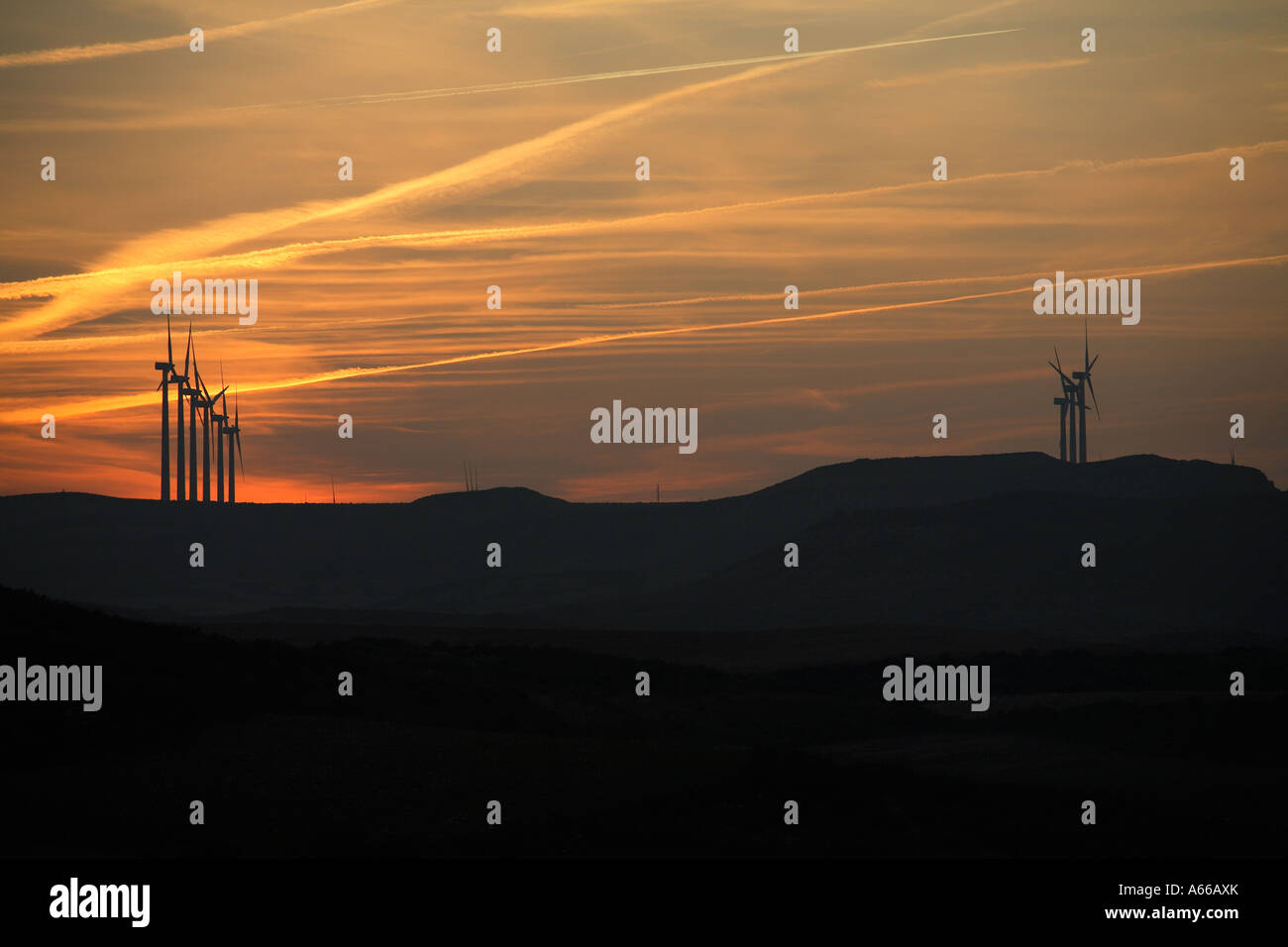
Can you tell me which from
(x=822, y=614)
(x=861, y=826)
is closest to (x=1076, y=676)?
(x=861, y=826)
